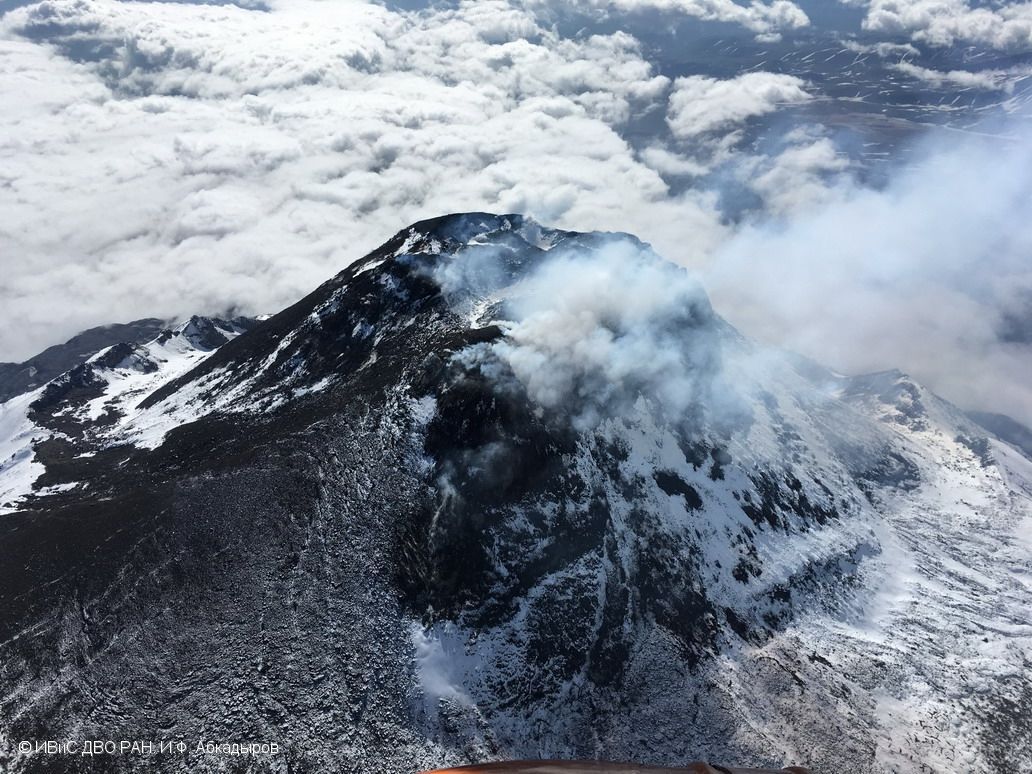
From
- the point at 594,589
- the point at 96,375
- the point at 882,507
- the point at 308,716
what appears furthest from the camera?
the point at 96,375

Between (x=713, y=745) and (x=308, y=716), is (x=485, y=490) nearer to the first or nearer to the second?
(x=308, y=716)

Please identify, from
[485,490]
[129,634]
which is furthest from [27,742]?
[485,490]

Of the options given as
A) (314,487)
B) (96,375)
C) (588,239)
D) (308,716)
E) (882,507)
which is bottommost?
(96,375)

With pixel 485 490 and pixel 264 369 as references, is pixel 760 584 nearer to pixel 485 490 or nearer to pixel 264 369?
pixel 485 490

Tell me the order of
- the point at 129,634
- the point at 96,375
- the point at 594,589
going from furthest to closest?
the point at 96,375
the point at 594,589
the point at 129,634

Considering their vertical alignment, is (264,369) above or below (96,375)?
above

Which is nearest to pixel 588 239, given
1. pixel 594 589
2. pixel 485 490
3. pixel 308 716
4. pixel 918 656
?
pixel 485 490

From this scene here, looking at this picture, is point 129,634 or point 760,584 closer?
point 129,634
